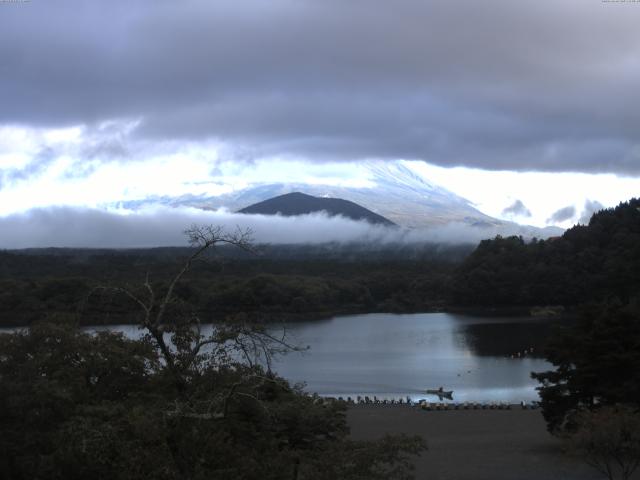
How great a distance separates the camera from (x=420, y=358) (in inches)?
1511

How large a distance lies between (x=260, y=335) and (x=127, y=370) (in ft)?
9.79

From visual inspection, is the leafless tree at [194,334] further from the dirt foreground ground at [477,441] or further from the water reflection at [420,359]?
the water reflection at [420,359]

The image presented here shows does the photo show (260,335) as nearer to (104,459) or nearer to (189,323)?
(189,323)

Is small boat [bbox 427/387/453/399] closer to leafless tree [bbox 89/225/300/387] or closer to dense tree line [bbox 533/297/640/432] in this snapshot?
dense tree line [bbox 533/297/640/432]

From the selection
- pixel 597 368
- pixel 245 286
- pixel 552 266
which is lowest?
pixel 245 286

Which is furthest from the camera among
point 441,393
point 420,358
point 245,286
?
point 245,286

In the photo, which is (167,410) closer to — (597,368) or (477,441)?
(597,368)

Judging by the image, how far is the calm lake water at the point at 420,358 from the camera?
1162 inches

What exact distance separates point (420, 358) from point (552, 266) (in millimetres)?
31311

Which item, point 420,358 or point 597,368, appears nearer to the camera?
point 597,368

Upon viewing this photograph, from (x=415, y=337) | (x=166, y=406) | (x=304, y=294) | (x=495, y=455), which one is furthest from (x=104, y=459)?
(x=304, y=294)

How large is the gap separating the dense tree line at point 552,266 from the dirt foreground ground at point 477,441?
40.3 meters

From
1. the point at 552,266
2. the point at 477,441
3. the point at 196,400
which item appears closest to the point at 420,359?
the point at 477,441

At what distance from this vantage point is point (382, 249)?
5797 inches
